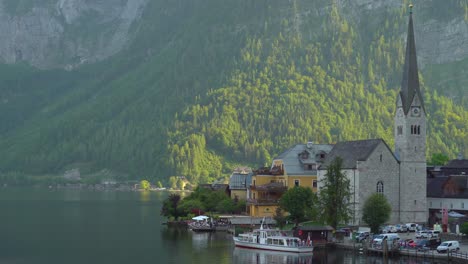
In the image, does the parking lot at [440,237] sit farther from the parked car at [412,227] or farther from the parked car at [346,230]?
the parked car at [346,230]

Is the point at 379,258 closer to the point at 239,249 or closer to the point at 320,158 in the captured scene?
the point at 239,249

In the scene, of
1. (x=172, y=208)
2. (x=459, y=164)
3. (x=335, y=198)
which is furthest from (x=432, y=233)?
(x=172, y=208)

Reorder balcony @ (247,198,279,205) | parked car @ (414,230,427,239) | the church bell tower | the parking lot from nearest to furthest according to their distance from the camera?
the parking lot
parked car @ (414,230,427,239)
the church bell tower
balcony @ (247,198,279,205)

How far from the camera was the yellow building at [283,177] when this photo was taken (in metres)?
154

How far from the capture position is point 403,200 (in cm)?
13850

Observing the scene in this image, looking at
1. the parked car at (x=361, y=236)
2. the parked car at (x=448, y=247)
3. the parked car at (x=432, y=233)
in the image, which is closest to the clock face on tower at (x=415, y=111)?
the parked car at (x=432, y=233)

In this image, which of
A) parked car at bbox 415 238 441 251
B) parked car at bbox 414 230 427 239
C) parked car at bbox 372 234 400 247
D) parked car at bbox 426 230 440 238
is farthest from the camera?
parked car at bbox 426 230 440 238

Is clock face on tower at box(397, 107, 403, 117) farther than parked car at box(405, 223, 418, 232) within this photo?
Yes

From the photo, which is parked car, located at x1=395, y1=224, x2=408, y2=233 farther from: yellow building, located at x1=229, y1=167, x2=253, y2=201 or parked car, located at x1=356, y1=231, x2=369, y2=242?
yellow building, located at x1=229, y1=167, x2=253, y2=201

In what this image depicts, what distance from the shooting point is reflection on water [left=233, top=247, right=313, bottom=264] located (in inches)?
4373

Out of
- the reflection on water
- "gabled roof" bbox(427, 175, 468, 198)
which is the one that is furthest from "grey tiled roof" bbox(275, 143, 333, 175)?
the reflection on water

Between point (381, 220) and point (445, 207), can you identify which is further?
point (445, 207)

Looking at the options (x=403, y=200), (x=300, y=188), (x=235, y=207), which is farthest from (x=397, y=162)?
(x=235, y=207)

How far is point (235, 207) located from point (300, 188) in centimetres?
2705
